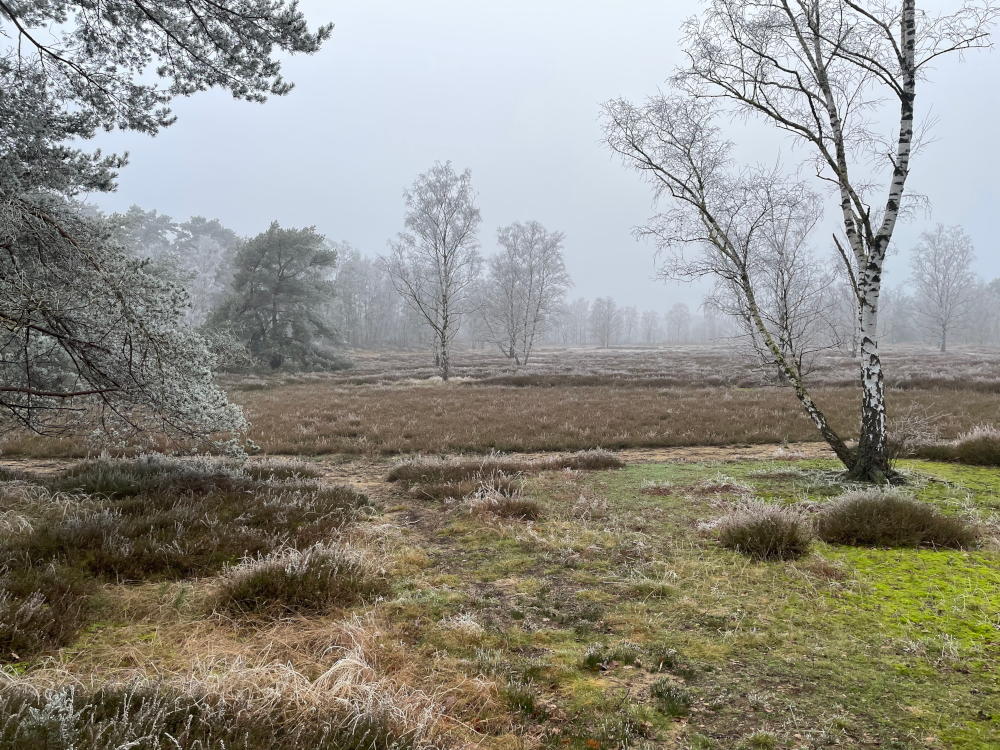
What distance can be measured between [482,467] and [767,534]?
16.5ft

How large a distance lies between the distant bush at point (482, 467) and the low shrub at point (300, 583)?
3987 millimetres

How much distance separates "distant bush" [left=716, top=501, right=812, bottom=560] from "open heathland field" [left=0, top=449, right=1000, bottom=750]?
45mm

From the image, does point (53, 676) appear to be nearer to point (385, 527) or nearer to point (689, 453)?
point (385, 527)

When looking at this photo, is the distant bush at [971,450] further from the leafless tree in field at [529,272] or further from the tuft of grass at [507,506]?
the leafless tree in field at [529,272]

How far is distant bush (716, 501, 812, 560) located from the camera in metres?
4.66

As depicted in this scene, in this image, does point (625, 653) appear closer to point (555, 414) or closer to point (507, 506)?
point (507, 506)

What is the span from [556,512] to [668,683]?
380 centimetres

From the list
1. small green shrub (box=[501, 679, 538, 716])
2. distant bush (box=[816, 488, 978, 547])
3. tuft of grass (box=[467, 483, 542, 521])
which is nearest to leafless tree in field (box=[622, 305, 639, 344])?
tuft of grass (box=[467, 483, 542, 521])

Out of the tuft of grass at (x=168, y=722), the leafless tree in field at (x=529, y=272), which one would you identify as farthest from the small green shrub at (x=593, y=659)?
the leafless tree in field at (x=529, y=272)

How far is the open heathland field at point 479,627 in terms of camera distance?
7.48ft

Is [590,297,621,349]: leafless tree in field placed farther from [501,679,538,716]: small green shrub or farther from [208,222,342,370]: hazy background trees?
[501,679,538,716]: small green shrub

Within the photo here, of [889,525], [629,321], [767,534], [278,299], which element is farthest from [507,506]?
Result: [629,321]

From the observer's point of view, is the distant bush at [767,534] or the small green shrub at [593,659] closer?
the small green shrub at [593,659]

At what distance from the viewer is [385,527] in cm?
582
